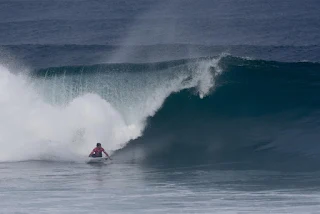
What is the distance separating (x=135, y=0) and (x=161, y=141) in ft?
69.3

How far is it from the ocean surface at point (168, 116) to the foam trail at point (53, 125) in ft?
0.14

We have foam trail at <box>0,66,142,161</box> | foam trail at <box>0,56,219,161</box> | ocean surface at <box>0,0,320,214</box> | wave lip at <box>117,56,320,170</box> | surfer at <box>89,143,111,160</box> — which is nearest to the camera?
ocean surface at <box>0,0,320,214</box>

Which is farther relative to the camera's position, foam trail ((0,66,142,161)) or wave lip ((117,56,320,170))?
foam trail ((0,66,142,161))

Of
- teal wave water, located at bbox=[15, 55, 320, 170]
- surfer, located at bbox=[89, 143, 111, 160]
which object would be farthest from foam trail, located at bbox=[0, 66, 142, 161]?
surfer, located at bbox=[89, 143, 111, 160]

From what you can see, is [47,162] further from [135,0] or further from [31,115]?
[135,0]

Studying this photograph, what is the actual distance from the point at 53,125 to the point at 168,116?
3.54m

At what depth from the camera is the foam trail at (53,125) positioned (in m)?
25.7

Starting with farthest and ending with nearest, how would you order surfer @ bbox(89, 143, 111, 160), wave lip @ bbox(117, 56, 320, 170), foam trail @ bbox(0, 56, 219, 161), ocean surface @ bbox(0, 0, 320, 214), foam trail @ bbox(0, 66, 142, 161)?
foam trail @ bbox(0, 56, 219, 161)
foam trail @ bbox(0, 66, 142, 161)
wave lip @ bbox(117, 56, 320, 170)
surfer @ bbox(89, 143, 111, 160)
ocean surface @ bbox(0, 0, 320, 214)

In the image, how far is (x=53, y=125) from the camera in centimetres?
2702

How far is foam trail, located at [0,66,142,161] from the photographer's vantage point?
1012 inches

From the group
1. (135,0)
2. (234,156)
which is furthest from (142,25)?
(234,156)

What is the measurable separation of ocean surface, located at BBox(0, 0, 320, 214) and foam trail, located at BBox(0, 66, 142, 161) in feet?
0.14

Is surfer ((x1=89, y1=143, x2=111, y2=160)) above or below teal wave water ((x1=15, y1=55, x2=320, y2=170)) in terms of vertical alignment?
below

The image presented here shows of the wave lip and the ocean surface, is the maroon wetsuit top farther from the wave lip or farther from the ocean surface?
the wave lip
